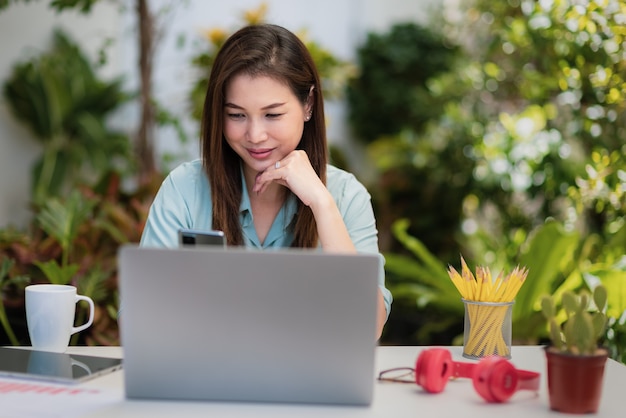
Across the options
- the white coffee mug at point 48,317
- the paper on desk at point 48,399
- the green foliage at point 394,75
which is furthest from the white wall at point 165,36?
the paper on desk at point 48,399

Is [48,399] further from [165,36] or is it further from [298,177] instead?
[165,36]

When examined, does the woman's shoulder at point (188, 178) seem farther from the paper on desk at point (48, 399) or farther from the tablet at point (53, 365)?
the paper on desk at point (48, 399)

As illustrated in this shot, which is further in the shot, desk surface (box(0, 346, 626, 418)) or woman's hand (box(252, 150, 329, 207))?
woman's hand (box(252, 150, 329, 207))

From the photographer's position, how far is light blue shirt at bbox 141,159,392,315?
205 cm

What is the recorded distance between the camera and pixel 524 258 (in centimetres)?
353

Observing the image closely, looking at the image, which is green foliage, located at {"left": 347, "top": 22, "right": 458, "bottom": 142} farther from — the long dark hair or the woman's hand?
the woman's hand

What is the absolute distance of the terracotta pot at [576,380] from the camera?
4.39 ft

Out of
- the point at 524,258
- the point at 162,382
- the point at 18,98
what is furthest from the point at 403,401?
the point at 18,98

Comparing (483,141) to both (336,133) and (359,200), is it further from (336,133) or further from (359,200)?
(336,133)

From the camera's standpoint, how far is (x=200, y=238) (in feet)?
4.93

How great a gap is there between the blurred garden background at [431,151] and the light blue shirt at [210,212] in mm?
759

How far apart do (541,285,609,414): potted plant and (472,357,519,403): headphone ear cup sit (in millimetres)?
68

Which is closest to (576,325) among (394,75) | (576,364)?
(576,364)

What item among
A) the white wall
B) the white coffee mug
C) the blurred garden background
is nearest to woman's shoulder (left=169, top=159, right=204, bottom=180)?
the white coffee mug
